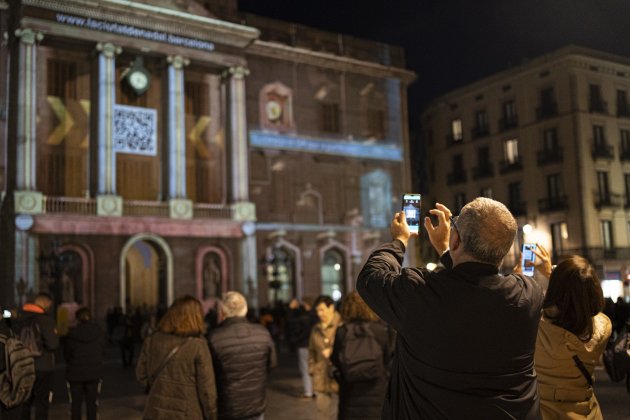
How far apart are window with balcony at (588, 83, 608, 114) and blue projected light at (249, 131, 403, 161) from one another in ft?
36.8

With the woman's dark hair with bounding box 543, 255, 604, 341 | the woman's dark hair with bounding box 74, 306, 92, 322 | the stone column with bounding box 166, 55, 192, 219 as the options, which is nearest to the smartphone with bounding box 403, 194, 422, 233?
the woman's dark hair with bounding box 543, 255, 604, 341

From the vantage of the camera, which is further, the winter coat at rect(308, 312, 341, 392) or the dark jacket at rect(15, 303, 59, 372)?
the dark jacket at rect(15, 303, 59, 372)

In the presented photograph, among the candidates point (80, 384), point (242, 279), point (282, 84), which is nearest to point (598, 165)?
point (282, 84)

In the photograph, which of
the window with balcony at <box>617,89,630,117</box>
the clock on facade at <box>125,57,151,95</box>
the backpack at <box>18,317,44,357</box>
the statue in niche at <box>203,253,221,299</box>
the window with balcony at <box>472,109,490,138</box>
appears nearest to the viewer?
the backpack at <box>18,317,44,357</box>

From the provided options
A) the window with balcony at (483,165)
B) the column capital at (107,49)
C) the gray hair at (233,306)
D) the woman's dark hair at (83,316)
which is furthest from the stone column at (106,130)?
the gray hair at (233,306)

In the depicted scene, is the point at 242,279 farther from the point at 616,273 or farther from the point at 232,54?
the point at 616,273

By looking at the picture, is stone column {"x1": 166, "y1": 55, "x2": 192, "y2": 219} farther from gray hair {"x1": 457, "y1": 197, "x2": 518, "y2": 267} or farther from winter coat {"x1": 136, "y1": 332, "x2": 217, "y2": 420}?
gray hair {"x1": 457, "y1": 197, "x2": 518, "y2": 267}

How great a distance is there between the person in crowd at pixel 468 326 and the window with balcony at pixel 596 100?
39.4 m

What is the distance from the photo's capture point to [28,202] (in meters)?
27.0

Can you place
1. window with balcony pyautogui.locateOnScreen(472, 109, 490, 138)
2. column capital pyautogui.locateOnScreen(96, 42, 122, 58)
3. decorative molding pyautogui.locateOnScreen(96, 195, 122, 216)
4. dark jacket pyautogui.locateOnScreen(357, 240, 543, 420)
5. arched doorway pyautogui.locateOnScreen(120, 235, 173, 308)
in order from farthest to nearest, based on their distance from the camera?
1. window with balcony pyautogui.locateOnScreen(472, 109, 490, 138)
2. arched doorway pyautogui.locateOnScreen(120, 235, 173, 308)
3. column capital pyautogui.locateOnScreen(96, 42, 122, 58)
4. decorative molding pyautogui.locateOnScreen(96, 195, 122, 216)
5. dark jacket pyautogui.locateOnScreen(357, 240, 543, 420)

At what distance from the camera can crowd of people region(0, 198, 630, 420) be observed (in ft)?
8.99

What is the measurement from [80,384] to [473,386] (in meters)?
7.26

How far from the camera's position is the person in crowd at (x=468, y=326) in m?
2.73

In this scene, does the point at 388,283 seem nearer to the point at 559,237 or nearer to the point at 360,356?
the point at 360,356
